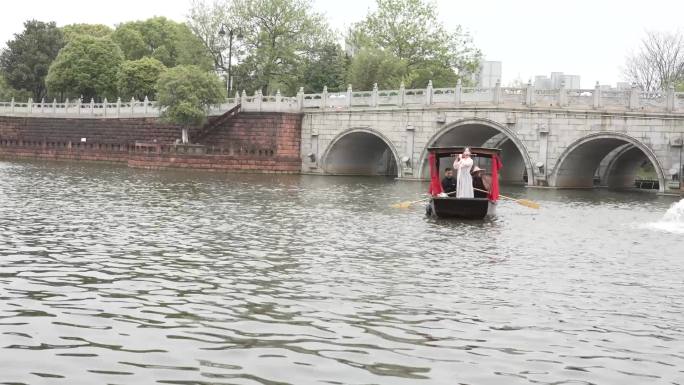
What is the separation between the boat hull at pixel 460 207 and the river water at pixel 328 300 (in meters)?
0.87

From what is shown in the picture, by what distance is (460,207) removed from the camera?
2247 centimetres

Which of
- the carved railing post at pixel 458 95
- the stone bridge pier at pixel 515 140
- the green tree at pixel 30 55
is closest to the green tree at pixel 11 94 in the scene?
the green tree at pixel 30 55

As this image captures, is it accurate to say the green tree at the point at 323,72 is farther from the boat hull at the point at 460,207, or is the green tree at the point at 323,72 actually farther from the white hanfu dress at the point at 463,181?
the boat hull at the point at 460,207

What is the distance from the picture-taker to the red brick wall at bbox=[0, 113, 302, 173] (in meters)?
47.7

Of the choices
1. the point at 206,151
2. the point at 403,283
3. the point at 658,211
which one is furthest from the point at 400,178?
the point at 403,283

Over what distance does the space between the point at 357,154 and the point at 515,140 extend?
1445 cm

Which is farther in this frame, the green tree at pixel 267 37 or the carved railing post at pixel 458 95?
Result: the green tree at pixel 267 37

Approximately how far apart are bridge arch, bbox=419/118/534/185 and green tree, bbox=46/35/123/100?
34033mm

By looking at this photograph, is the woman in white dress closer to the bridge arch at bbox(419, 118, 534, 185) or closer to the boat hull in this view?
the boat hull

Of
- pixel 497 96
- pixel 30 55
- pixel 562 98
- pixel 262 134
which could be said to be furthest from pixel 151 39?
pixel 562 98

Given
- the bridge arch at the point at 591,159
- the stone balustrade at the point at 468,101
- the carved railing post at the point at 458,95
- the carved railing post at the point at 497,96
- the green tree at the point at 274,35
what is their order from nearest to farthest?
1. the bridge arch at the point at 591,159
2. the stone balustrade at the point at 468,101
3. the carved railing post at the point at 497,96
4. the carved railing post at the point at 458,95
5. the green tree at the point at 274,35

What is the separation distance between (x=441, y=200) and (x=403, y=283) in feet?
33.5

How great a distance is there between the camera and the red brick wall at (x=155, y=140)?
4766cm

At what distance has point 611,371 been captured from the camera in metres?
8.08
